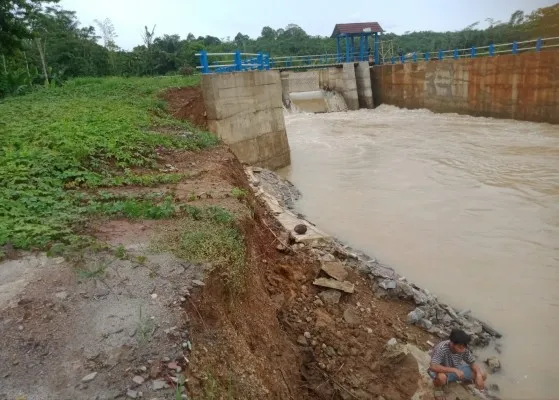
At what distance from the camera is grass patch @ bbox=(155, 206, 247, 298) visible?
4258mm

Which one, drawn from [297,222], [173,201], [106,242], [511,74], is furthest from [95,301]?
[511,74]

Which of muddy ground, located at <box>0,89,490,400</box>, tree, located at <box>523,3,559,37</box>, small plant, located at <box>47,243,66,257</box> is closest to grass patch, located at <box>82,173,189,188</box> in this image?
muddy ground, located at <box>0,89,490,400</box>

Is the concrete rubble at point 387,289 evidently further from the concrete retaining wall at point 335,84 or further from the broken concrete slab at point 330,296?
the concrete retaining wall at point 335,84

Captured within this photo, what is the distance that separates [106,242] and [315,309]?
2.51 meters

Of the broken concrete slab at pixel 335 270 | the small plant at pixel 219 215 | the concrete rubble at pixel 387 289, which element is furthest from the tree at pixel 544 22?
the small plant at pixel 219 215

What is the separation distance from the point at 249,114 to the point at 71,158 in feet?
24.4

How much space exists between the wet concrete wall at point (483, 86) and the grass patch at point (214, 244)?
18235 mm

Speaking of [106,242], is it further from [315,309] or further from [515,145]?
[515,145]

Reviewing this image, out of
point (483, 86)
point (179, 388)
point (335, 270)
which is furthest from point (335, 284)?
point (483, 86)

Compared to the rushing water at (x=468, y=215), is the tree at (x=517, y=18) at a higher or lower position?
higher

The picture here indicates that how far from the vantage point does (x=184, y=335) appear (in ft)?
10.8

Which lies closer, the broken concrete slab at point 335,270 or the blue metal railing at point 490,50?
the broken concrete slab at point 335,270

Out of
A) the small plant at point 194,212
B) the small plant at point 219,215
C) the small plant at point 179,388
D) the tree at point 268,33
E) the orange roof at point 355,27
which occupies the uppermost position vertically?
the tree at point 268,33

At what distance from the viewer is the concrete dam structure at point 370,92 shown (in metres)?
13.2
